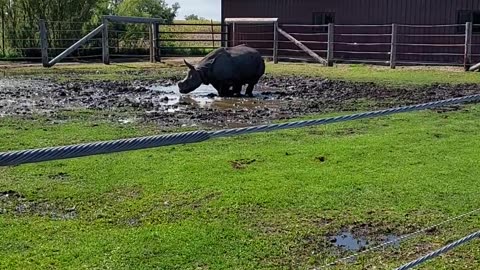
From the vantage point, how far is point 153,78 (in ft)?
60.6

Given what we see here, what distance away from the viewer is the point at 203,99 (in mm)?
13992

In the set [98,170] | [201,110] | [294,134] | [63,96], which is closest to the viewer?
[98,170]

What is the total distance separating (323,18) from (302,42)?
1.46 meters

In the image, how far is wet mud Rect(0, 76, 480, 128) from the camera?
1115 cm

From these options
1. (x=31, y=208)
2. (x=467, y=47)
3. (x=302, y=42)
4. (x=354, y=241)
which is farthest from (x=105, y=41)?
(x=354, y=241)

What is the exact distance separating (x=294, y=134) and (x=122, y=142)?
723cm

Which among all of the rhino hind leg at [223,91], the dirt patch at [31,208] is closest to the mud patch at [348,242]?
the dirt patch at [31,208]

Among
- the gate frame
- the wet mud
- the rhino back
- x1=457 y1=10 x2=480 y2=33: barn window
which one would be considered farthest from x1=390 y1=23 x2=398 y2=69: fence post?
the gate frame

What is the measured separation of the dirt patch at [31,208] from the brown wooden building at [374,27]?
689 inches

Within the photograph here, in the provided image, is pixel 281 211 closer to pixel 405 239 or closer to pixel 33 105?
pixel 405 239

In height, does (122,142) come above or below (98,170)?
above

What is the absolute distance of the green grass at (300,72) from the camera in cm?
1748

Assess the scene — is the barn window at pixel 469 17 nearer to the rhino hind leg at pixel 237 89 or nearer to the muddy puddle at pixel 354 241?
the rhino hind leg at pixel 237 89

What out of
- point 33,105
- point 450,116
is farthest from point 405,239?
point 33,105
